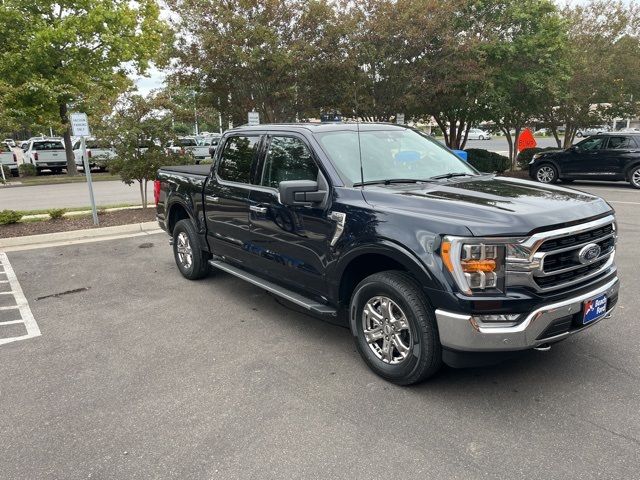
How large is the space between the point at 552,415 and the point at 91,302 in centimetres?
476

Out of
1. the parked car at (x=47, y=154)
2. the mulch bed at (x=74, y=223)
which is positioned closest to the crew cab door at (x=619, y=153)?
the mulch bed at (x=74, y=223)

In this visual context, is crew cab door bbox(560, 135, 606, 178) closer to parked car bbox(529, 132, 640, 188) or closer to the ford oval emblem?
parked car bbox(529, 132, 640, 188)

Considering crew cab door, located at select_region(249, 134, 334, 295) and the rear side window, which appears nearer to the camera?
crew cab door, located at select_region(249, 134, 334, 295)

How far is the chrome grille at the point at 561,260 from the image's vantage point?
302 centimetres

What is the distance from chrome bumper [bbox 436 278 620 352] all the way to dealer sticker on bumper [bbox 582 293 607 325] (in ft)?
0.75

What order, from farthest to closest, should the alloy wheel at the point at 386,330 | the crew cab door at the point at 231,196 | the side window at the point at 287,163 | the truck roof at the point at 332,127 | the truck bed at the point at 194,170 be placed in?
the truck bed at the point at 194,170 → the crew cab door at the point at 231,196 → the truck roof at the point at 332,127 → the side window at the point at 287,163 → the alloy wheel at the point at 386,330

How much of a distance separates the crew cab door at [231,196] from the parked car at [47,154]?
74.0ft

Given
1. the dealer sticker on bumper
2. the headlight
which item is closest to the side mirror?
the headlight

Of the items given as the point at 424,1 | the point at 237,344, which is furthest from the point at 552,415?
the point at 424,1

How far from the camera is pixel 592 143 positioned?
15.1 meters

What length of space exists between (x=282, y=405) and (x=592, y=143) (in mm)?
15067

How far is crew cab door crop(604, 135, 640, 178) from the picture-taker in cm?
1440

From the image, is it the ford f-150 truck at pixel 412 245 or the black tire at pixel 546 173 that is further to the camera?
the black tire at pixel 546 173

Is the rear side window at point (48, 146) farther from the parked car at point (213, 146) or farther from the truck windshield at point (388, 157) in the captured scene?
the truck windshield at point (388, 157)
